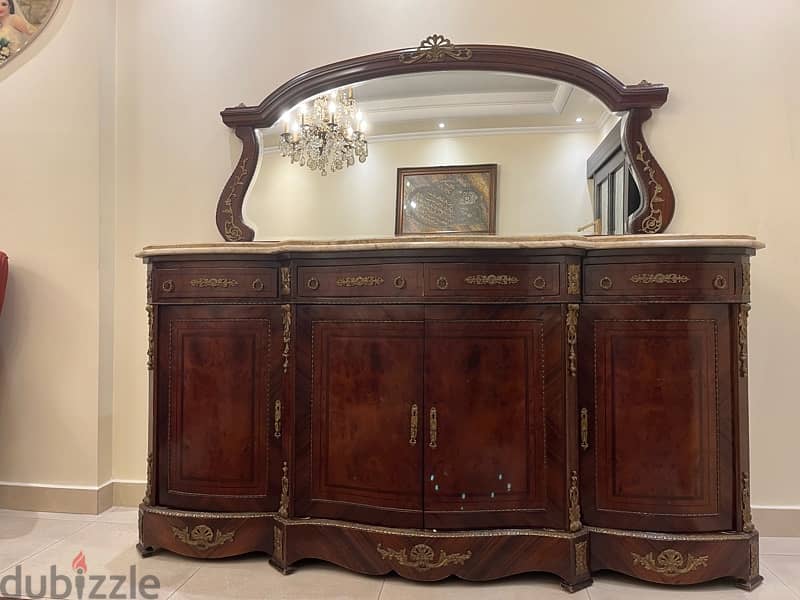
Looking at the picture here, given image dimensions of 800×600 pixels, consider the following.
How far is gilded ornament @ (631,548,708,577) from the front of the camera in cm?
166

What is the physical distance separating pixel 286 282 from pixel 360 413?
52 cm

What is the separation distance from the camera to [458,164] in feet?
7.07

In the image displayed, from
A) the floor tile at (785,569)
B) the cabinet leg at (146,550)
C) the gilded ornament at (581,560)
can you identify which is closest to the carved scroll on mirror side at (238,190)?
the cabinet leg at (146,550)

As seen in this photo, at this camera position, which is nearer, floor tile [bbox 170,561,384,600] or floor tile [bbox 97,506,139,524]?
floor tile [bbox 170,561,384,600]

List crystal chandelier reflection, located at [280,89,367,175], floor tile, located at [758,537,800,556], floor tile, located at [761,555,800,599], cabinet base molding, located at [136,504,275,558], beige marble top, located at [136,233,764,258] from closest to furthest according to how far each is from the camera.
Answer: beige marble top, located at [136,233,764,258]
floor tile, located at [761,555,800,599]
cabinet base molding, located at [136,504,275,558]
floor tile, located at [758,537,800,556]
crystal chandelier reflection, located at [280,89,367,175]

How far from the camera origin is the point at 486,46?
219 centimetres

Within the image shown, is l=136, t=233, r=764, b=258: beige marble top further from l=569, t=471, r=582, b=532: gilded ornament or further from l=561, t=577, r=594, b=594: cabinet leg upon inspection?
l=561, t=577, r=594, b=594: cabinet leg

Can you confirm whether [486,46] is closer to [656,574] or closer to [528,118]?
[528,118]

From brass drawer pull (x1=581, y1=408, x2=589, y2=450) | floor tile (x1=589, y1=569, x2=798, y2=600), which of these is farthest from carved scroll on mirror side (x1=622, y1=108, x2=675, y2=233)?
floor tile (x1=589, y1=569, x2=798, y2=600)

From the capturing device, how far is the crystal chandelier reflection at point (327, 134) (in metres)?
2.25

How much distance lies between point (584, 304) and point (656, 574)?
90cm

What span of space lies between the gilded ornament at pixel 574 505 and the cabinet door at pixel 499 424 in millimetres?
48

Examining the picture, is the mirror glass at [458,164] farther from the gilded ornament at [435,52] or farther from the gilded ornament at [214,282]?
the gilded ornament at [214,282]

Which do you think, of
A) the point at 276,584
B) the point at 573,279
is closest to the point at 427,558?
the point at 276,584
